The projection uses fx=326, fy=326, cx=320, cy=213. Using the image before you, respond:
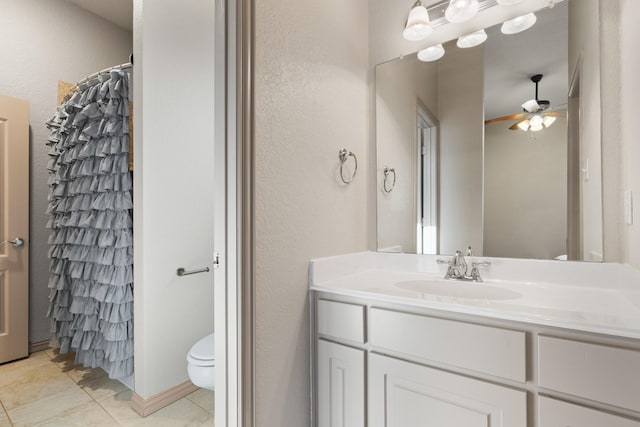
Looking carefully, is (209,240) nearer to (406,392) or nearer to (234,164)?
(234,164)

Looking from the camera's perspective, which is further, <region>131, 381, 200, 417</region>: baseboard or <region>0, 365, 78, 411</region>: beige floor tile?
<region>0, 365, 78, 411</region>: beige floor tile

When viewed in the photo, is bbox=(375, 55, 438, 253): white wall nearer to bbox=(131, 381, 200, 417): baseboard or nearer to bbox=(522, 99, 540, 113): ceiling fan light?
bbox=(522, 99, 540, 113): ceiling fan light

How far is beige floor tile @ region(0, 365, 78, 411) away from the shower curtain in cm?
18

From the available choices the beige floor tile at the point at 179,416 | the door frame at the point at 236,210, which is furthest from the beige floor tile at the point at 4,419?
the door frame at the point at 236,210

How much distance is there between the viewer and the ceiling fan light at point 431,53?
156 centimetres

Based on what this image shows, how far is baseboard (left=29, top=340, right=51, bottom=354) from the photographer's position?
103 inches

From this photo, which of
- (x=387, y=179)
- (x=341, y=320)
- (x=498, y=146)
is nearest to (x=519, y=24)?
(x=498, y=146)

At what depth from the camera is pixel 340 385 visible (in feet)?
4.12

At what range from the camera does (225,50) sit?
1137mm

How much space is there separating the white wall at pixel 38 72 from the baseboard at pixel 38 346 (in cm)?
4

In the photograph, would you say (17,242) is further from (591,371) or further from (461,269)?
(591,371)

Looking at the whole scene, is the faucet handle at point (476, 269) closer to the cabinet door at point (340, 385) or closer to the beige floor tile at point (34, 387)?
the cabinet door at point (340, 385)

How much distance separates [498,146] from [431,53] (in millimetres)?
555

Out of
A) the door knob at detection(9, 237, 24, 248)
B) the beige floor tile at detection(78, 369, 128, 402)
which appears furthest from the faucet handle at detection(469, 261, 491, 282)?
the door knob at detection(9, 237, 24, 248)
